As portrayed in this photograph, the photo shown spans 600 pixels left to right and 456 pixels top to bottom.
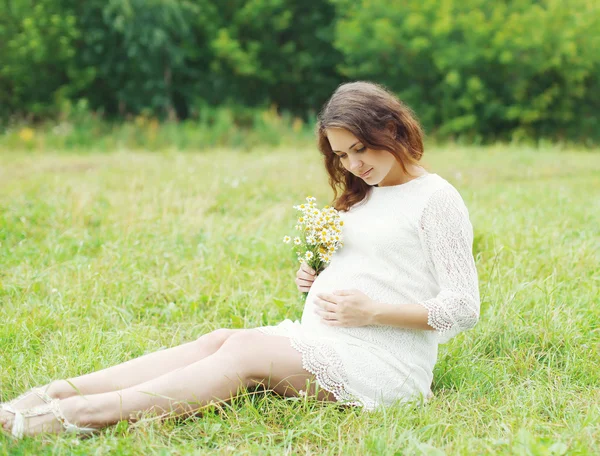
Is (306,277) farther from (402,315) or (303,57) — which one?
(303,57)

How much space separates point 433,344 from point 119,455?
1.20 metres

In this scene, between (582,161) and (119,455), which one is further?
(582,161)

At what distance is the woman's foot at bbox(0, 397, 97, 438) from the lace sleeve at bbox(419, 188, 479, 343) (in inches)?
48.7

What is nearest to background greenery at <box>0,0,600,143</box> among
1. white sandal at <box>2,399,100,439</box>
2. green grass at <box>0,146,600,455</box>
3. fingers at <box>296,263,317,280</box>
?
green grass at <box>0,146,600,455</box>

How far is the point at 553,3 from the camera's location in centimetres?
1285

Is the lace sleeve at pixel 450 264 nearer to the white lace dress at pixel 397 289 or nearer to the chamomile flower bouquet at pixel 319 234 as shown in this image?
the white lace dress at pixel 397 289

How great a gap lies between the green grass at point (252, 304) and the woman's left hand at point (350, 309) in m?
0.32

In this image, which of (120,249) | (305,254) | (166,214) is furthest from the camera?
(166,214)

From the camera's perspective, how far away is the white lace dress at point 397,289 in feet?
7.58

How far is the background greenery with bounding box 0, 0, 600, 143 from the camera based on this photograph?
13023 mm

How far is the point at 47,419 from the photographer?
2109 millimetres

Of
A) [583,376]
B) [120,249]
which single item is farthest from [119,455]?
[120,249]

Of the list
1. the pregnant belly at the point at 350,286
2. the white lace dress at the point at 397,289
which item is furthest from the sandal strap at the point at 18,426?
the pregnant belly at the point at 350,286

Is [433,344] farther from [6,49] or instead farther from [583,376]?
[6,49]
